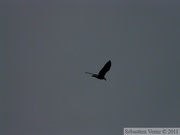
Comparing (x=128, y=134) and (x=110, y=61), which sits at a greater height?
(x=110, y=61)

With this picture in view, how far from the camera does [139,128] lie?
28.9m

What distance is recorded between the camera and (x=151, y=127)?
29.0 m

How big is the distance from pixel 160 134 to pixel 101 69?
2455 mm

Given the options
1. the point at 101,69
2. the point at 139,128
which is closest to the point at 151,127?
the point at 139,128

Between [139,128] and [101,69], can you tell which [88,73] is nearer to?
[101,69]

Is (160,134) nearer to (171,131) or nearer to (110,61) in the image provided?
(171,131)

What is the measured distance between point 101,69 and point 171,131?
2631 mm

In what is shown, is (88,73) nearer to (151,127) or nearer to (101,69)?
(101,69)

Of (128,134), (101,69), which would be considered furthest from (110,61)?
(128,134)

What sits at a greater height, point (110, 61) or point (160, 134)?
point (110, 61)

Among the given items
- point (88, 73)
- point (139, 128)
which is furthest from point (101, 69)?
point (139, 128)

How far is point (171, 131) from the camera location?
2844 cm

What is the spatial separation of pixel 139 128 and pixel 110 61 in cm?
231

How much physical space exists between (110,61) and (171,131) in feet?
8.69
